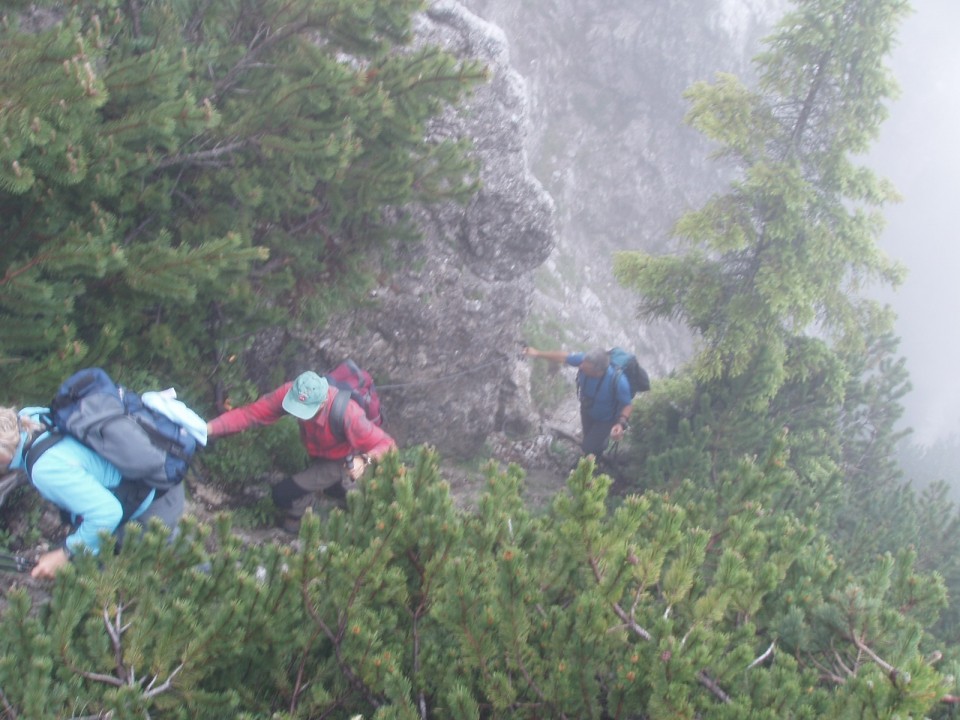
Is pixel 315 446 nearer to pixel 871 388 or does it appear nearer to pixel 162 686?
pixel 162 686

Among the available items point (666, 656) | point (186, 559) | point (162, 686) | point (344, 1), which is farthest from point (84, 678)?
point (344, 1)

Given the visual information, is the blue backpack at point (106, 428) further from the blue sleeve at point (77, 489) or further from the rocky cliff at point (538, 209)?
the rocky cliff at point (538, 209)

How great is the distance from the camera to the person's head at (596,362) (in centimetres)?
1032

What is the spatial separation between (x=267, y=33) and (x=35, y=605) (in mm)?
6059

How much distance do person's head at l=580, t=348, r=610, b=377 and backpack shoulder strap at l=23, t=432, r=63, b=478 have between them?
7.78 m

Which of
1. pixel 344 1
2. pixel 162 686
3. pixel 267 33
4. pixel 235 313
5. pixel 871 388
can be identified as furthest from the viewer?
pixel 871 388

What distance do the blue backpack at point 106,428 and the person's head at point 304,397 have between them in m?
1.71

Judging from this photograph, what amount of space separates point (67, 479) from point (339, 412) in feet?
8.82

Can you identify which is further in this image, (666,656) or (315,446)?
(315,446)

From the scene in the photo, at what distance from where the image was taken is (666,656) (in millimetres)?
3078

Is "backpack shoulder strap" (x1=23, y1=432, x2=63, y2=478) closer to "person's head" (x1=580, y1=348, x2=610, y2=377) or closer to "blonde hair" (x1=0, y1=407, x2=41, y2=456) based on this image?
"blonde hair" (x1=0, y1=407, x2=41, y2=456)

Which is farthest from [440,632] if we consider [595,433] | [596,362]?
[595,433]

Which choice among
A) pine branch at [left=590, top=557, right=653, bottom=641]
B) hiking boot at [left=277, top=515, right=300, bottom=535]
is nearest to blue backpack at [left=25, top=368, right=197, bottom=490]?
pine branch at [left=590, top=557, right=653, bottom=641]

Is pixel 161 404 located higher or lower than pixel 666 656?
lower
